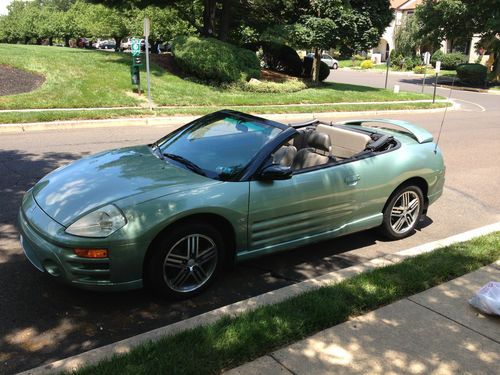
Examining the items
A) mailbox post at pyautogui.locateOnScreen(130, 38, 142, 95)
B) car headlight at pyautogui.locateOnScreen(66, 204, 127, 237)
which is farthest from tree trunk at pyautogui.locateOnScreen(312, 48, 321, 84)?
car headlight at pyautogui.locateOnScreen(66, 204, 127, 237)

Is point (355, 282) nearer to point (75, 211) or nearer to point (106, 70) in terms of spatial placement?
point (75, 211)

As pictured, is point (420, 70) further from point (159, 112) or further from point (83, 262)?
point (83, 262)

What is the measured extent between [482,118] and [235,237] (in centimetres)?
1603

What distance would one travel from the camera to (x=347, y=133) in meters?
5.29

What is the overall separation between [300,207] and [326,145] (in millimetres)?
941

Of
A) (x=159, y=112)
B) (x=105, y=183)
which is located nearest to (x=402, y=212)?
(x=105, y=183)

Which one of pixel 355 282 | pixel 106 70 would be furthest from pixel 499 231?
pixel 106 70

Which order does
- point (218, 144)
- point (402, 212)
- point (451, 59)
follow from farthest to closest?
→ point (451, 59) → point (402, 212) → point (218, 144)

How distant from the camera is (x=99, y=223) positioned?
11.3ft

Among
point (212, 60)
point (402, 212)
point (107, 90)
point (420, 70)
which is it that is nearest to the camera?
point (402, 212)

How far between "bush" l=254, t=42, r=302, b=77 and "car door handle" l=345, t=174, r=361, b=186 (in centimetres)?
2062

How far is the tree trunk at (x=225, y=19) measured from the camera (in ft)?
69.3

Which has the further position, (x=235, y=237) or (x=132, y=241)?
(x=235, y=237)

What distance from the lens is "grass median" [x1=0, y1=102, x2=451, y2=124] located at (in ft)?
37.9
